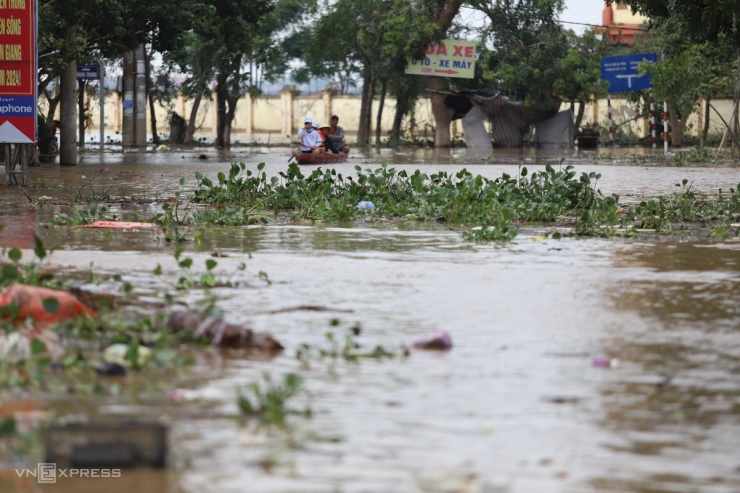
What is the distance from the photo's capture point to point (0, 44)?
1592 centimetres

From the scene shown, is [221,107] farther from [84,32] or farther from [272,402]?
[272,402]

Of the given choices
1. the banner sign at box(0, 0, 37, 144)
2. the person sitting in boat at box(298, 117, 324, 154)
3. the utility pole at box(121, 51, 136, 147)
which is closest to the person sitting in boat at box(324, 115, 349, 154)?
the person sitting in boat at box(298, 117, 324, 154)

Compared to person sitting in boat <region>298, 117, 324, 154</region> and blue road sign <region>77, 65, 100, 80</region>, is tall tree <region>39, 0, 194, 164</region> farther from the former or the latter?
blue road sign <region>77, 65, 100, 80</region>

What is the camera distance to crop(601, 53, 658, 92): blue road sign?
3859cm

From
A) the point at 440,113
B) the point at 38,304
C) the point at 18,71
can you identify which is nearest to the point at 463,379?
the point at 38,304

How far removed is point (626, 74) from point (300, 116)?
2109 cm

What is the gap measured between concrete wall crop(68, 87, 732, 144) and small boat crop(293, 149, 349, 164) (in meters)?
21.0

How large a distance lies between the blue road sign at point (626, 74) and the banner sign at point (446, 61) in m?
5.18

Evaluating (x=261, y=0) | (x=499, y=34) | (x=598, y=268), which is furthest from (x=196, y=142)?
(x=598, y=268)

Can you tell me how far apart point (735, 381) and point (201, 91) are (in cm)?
3930

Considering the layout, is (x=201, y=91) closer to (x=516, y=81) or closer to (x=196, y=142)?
(x=196, y=142)

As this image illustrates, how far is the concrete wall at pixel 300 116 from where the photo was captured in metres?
49.7

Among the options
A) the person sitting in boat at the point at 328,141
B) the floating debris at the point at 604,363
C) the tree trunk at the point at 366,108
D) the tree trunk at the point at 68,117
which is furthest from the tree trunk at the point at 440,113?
the floating debris at the point at 604,363

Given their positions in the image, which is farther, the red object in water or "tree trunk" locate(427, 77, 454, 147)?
"tree trunk" locate(427, 77, 454, 147)
